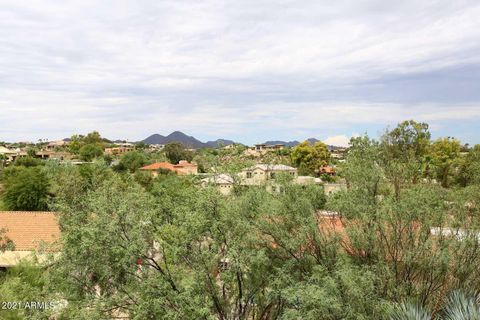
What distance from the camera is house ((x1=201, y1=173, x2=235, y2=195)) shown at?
982 centimetres

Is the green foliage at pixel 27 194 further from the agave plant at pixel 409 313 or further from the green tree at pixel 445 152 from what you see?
the green tree at pixel 445 152

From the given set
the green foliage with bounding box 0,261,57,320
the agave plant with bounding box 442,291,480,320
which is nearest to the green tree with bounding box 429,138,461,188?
the agave plant with bounding box 442,291,480,320

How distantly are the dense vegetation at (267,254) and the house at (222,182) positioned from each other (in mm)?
279

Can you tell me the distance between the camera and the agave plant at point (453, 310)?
25.1 feet

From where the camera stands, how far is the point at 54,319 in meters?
8.96

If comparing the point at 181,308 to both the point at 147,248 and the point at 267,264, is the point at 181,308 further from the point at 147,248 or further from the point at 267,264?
the point at 267,264

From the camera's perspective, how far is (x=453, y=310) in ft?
26.2

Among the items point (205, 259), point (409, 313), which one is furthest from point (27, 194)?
point (409, 313)

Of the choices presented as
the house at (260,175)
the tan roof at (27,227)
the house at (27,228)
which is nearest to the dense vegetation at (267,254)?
the house at (260,175)

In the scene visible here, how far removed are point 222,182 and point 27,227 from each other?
43.2 feet

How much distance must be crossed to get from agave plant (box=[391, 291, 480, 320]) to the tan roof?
15268 mm

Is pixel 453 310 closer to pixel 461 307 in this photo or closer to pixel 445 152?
pixel 461 307

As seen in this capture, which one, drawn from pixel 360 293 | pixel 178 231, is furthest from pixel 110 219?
pixel 360 293

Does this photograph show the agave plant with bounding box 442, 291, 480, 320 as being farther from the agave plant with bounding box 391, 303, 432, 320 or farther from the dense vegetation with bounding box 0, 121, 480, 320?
the agave plant with bounding box 391, 303, 432, 320
